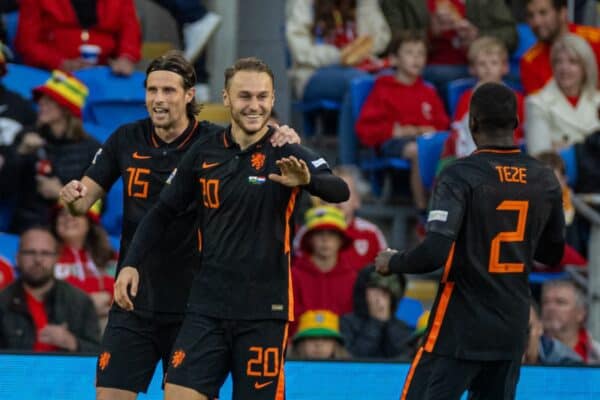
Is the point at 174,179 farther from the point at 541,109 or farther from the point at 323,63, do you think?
the point at 323,63

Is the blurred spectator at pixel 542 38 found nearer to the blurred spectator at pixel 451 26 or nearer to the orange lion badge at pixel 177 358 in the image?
the blurred spectator at pixel 451 26

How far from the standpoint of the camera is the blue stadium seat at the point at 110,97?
11.4 meters

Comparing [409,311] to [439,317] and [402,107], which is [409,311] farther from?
[439,317]

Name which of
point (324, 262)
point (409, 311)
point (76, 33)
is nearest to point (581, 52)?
point (409, 311)

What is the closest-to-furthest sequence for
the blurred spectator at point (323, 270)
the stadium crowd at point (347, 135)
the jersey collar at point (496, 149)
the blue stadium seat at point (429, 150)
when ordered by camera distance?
1. the jersey collar at point (496, 149)
2. the stadium crowd at point (347, 135)
3. the blurred spectator at point (323, 270)
4. the blue stadium seat at point (429, 150)

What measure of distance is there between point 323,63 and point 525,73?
1496 mm

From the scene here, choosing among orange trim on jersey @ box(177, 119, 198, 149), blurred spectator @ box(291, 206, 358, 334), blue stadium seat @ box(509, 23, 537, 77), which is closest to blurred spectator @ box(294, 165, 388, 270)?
blurred spectator @ box(291, 206, 358, 334)

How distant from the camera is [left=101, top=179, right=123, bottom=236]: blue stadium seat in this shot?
10.7m

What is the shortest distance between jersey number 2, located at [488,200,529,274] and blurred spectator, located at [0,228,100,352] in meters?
3.35

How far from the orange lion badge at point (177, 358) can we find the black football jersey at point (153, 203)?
0.48 meters

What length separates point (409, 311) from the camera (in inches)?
405

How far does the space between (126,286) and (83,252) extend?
337cm

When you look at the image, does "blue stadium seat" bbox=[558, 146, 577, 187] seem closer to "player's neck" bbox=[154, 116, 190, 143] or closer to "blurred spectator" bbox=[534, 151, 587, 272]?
"blurred spectator" bbox=[534, 151, 587, 272]

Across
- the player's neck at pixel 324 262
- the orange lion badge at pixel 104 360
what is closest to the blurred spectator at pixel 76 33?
the player's neck at pixel 324 262
